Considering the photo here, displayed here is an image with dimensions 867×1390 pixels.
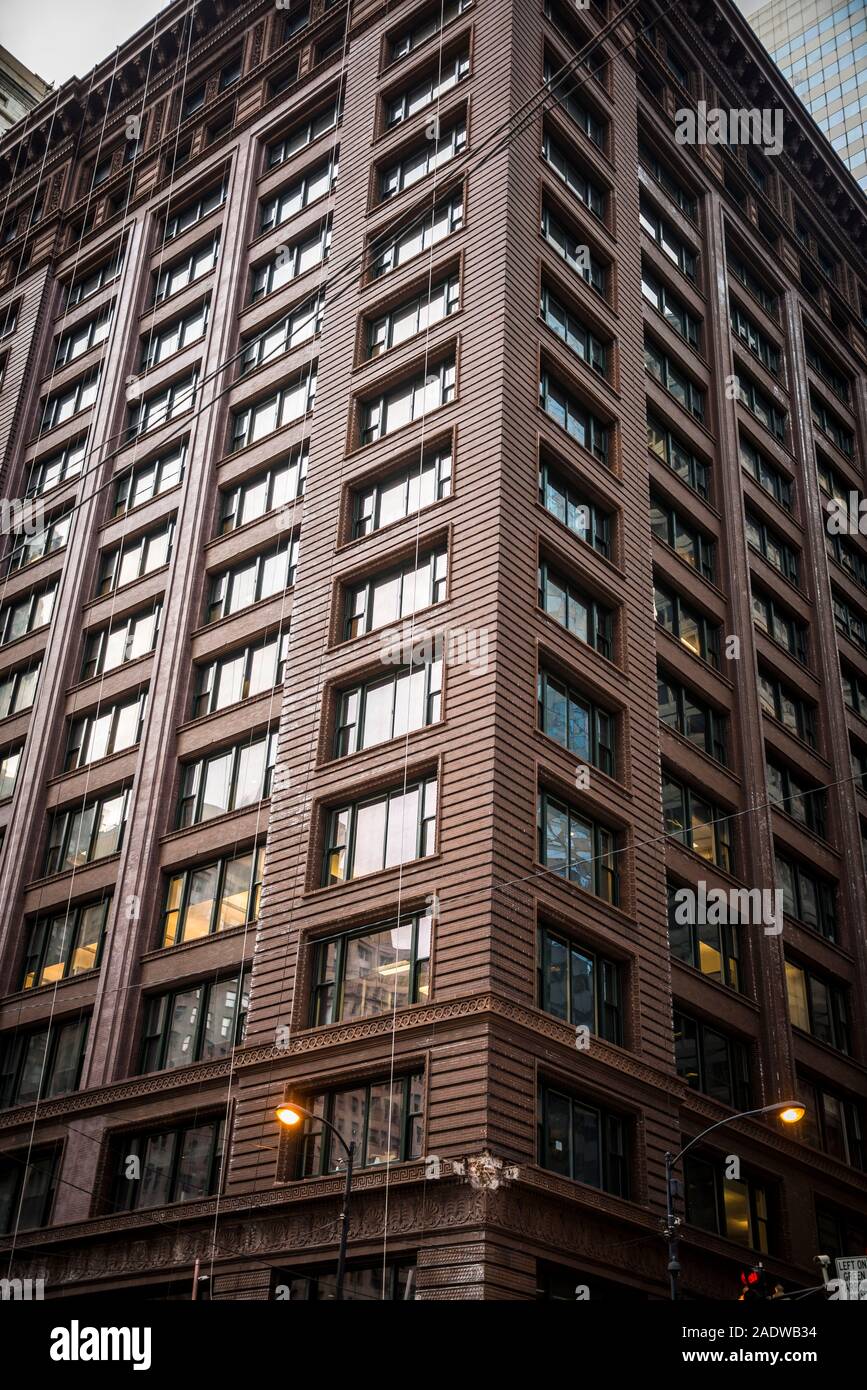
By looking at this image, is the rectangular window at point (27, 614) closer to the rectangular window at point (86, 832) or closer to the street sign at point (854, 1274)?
the rectangular window at point (86, 832)

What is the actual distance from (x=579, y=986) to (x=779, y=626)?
69.1 feet

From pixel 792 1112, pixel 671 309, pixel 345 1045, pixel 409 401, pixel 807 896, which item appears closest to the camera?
pixel 792 1112

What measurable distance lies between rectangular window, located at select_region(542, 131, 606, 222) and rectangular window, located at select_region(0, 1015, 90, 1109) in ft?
90.5

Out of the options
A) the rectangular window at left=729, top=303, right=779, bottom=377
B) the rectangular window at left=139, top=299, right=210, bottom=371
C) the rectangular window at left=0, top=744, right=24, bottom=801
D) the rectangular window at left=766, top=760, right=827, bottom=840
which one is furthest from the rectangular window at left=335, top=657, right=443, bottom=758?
the rectangular window at left=729, top=303, right=779, bottom=377

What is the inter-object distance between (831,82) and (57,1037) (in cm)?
10128

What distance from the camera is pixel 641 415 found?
3862cm

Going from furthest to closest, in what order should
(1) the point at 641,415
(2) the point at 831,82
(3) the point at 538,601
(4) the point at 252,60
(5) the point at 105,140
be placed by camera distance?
(2) the point at 831,82 < (5) the point at 105,140 < (4) the point at 252,60 < (1) the point at 641,415 < (3) the point at 538,601

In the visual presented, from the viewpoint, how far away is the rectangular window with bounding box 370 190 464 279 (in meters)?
36.3

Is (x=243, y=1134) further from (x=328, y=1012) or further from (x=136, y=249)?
(x=136, y=249)

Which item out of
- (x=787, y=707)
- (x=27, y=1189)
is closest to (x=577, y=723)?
(x=787, y=707)

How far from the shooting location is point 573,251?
38.3 metres

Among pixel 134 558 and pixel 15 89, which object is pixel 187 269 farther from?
pixel 15 89

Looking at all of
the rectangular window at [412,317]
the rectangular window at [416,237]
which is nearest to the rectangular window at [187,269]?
the rectangular window at [416,237]
